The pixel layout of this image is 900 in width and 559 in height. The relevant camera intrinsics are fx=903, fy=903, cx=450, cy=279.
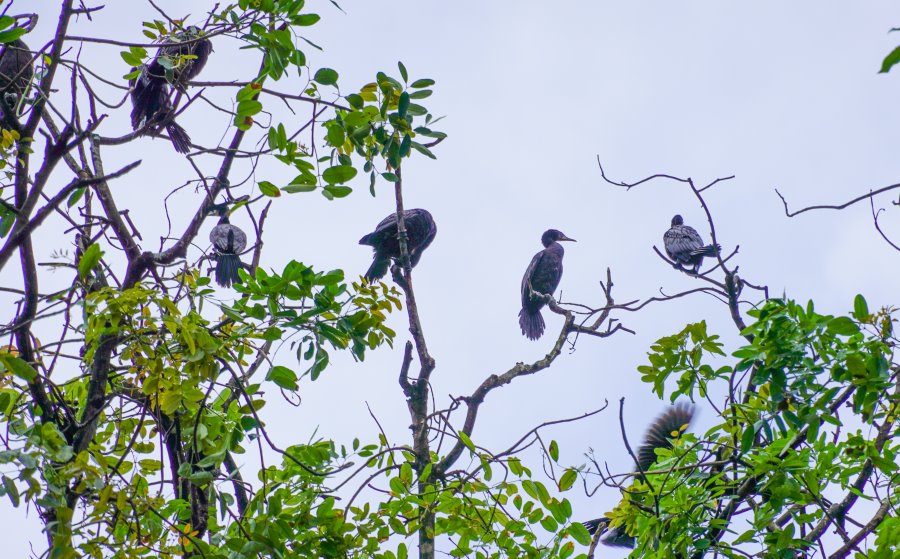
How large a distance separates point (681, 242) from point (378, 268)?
289 cm

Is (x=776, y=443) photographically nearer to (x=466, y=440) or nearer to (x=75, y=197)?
(x=466, y=440)

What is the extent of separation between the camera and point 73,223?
3.23 metres

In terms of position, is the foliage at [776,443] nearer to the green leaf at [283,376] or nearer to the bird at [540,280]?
the green leaf at [283,376]

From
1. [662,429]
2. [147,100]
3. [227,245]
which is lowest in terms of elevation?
[662,429]

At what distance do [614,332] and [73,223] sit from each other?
336cm

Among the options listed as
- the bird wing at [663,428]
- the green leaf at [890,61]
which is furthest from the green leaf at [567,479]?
the bird wing at [663,428]

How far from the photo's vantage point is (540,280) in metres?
10.2

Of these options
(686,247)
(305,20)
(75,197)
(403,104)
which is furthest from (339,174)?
(686,247)

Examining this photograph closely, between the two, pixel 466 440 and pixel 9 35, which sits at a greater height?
pixel 9 35

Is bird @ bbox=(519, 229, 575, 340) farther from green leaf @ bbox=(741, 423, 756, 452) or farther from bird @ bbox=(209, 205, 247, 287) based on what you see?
green leaf @ bbox=(741, 423, 756, 452)

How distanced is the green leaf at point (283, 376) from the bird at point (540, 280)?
21.4 feet

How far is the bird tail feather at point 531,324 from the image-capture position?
9719mm

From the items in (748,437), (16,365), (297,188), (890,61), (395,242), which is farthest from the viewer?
(395,242)

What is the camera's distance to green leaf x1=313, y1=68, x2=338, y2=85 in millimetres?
2996
